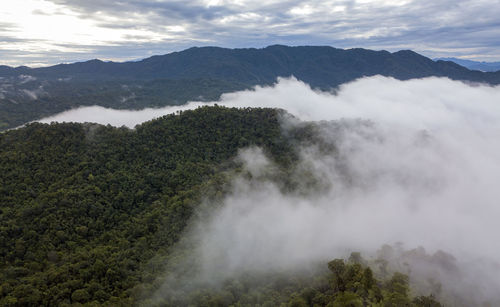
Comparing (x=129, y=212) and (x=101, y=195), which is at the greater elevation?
(x=101, y=195)

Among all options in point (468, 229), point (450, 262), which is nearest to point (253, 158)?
point (450, 262)

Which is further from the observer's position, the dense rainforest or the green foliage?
the green foliage

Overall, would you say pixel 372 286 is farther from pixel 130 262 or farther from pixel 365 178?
pixel 365 178

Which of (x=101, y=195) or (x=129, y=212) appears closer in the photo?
(x=129, y=212)

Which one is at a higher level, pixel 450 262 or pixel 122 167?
pixel 122 167

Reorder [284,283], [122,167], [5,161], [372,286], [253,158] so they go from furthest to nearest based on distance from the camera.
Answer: [253,158], [122,167], [5,161], [284,283], [372,286]

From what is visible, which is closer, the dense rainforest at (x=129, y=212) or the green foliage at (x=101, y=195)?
the dense rainforest at (x=129, y=212)

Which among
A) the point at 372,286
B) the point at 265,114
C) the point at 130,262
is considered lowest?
the point at 130,262

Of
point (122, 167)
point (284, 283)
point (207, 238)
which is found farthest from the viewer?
point (122, 167)
